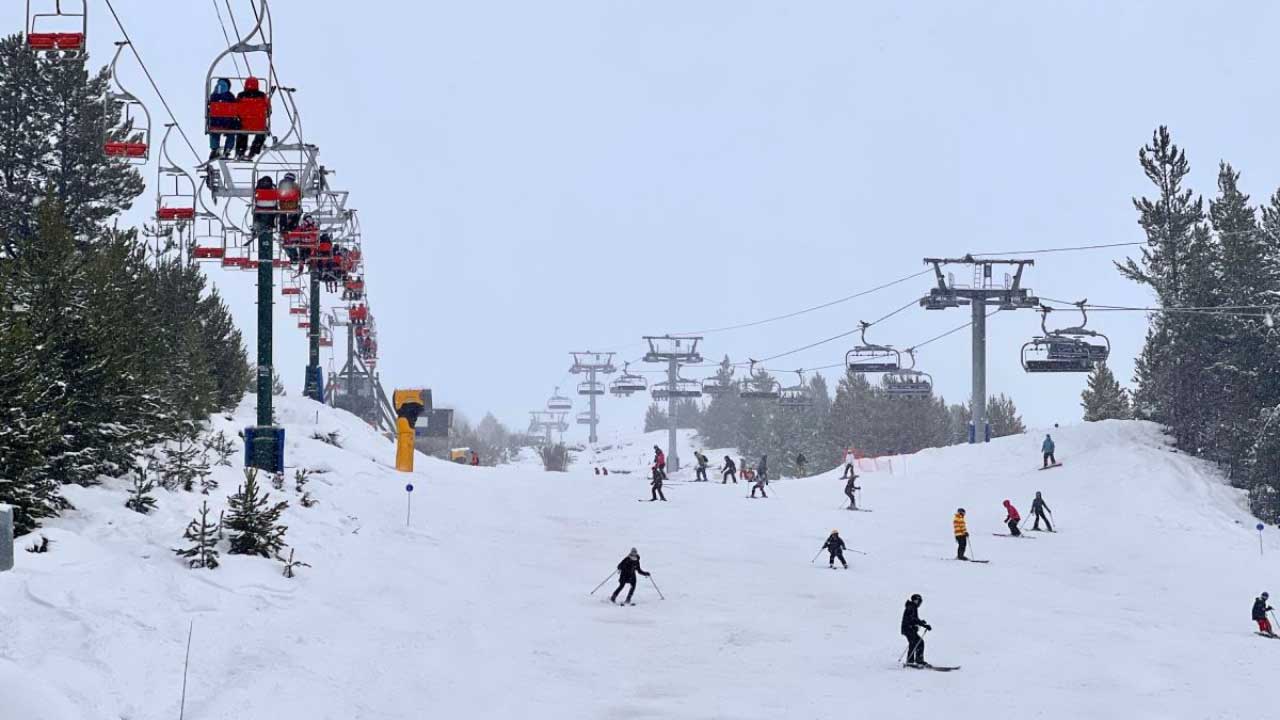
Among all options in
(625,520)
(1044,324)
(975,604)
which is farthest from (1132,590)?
(1044,324)

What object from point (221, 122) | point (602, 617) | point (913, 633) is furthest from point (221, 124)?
point (913, 633)

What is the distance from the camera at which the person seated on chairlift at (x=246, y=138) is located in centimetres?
1756

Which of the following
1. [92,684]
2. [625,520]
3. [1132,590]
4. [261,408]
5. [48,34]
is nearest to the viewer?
[92,684]

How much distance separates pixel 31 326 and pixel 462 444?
115m

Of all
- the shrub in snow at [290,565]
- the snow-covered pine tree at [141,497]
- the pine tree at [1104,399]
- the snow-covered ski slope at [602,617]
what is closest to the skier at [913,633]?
the snow-covered ski slope at [602,617]

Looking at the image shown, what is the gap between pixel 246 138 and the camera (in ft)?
59.5

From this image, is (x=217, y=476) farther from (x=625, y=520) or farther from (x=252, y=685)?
(x=625, y=520)

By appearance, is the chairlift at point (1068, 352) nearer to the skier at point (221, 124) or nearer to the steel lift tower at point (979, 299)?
the steel lift tower at point (979, 299)

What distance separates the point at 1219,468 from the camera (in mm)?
43344

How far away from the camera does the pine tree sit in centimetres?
7344

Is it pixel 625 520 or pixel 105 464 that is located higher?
pixel 105 464

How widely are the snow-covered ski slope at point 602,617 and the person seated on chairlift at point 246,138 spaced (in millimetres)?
5939

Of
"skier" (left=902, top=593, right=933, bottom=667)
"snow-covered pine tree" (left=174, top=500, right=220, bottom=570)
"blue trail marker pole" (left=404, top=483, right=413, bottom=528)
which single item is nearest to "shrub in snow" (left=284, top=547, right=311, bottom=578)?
"snow-covered pine tree" (left=174, top=500, right=220, bottom=570)

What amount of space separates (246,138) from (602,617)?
10.4 meters
